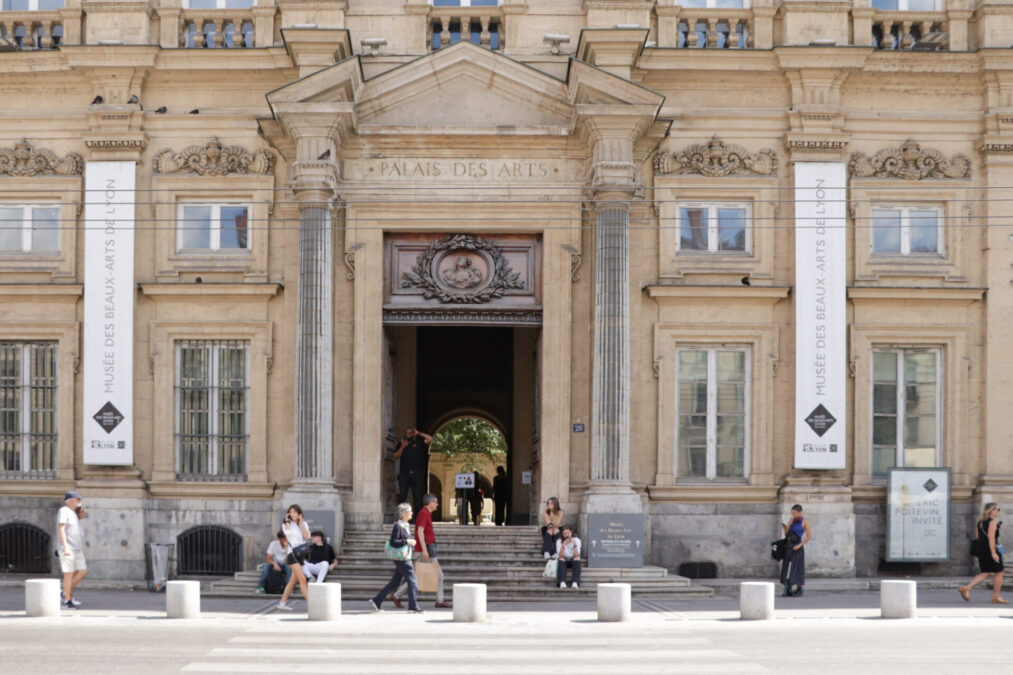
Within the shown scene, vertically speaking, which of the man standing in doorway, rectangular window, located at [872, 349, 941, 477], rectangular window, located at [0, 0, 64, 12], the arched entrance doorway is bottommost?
the arched entrance doorway

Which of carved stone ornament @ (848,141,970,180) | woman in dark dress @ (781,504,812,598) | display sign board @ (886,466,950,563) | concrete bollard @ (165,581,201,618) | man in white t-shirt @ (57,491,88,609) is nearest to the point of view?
concrete bollard @ (165,581,201,618)

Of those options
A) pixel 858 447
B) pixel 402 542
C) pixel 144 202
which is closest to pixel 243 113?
pixel 144 202

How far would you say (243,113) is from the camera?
84.3ft

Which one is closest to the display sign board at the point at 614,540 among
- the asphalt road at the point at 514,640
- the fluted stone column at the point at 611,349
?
the fluted stone column at the point at 611,349

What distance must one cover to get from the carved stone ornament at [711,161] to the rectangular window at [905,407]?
4.22 meters

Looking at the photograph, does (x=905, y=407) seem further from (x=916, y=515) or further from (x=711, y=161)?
(x=711, y=161)

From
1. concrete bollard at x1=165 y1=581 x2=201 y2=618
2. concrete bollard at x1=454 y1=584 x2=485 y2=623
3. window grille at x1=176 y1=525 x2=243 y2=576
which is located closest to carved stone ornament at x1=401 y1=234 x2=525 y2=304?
window grille at x1=176 y1=525 x2=243 y2=576

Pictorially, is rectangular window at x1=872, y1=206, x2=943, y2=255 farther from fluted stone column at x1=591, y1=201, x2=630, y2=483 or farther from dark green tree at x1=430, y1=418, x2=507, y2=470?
dark green tree at x1=430, y1=418, x2=507, y2=470

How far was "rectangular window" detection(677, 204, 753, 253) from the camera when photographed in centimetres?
2567

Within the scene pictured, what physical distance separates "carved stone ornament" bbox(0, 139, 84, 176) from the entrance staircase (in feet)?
27.6

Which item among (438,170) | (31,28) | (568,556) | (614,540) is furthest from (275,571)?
(31,28)

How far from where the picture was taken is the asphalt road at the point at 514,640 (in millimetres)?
14545

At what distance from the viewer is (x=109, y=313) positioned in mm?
25219

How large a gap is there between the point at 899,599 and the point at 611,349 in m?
7.13
